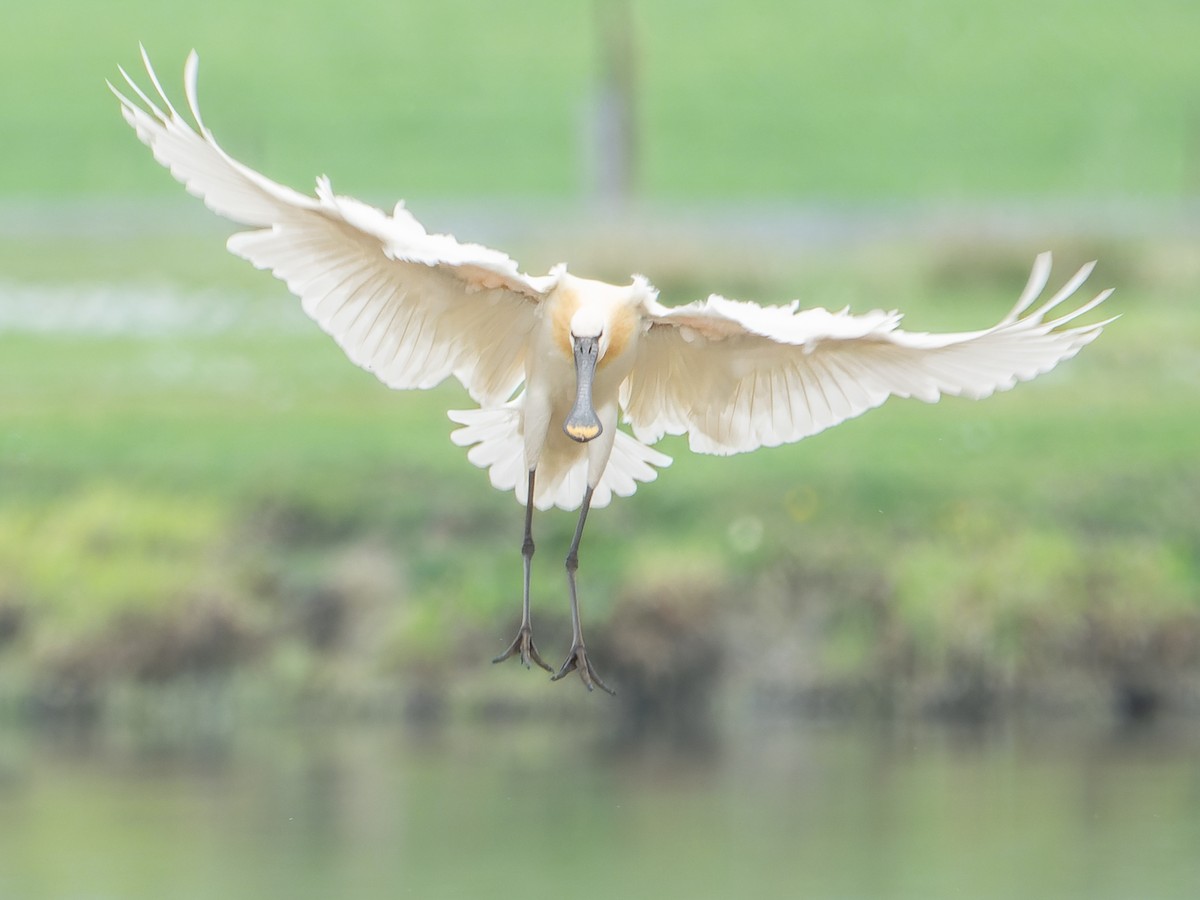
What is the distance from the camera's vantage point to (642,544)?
13516mm

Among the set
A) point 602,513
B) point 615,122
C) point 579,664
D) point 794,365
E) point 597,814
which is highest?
point 615,122

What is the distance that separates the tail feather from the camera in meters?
8.82

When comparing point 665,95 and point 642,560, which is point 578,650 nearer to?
point 642,560

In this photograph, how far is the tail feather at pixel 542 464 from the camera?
8.82 meters

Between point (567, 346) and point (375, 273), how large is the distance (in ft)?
2.45

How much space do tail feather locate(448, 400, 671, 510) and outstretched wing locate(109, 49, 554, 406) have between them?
0.50 feet

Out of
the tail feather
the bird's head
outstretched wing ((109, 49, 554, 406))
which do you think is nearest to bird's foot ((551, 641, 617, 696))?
the tail feather

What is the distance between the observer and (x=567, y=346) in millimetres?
8266

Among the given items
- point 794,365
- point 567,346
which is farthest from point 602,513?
point 567,346

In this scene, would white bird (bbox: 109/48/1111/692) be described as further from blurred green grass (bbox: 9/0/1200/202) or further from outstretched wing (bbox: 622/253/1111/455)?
blurred green grass (bbox: 9/0/1200/202)

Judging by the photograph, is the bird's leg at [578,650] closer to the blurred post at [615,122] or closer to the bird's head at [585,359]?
the bird's head at [585,359]

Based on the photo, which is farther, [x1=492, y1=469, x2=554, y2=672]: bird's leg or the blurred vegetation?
the blurred vegetation

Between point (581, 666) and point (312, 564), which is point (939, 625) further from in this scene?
point (581, 666)

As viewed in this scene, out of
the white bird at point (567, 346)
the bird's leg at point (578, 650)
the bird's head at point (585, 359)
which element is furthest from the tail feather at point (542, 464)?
the bird's head at point (585, 359)
